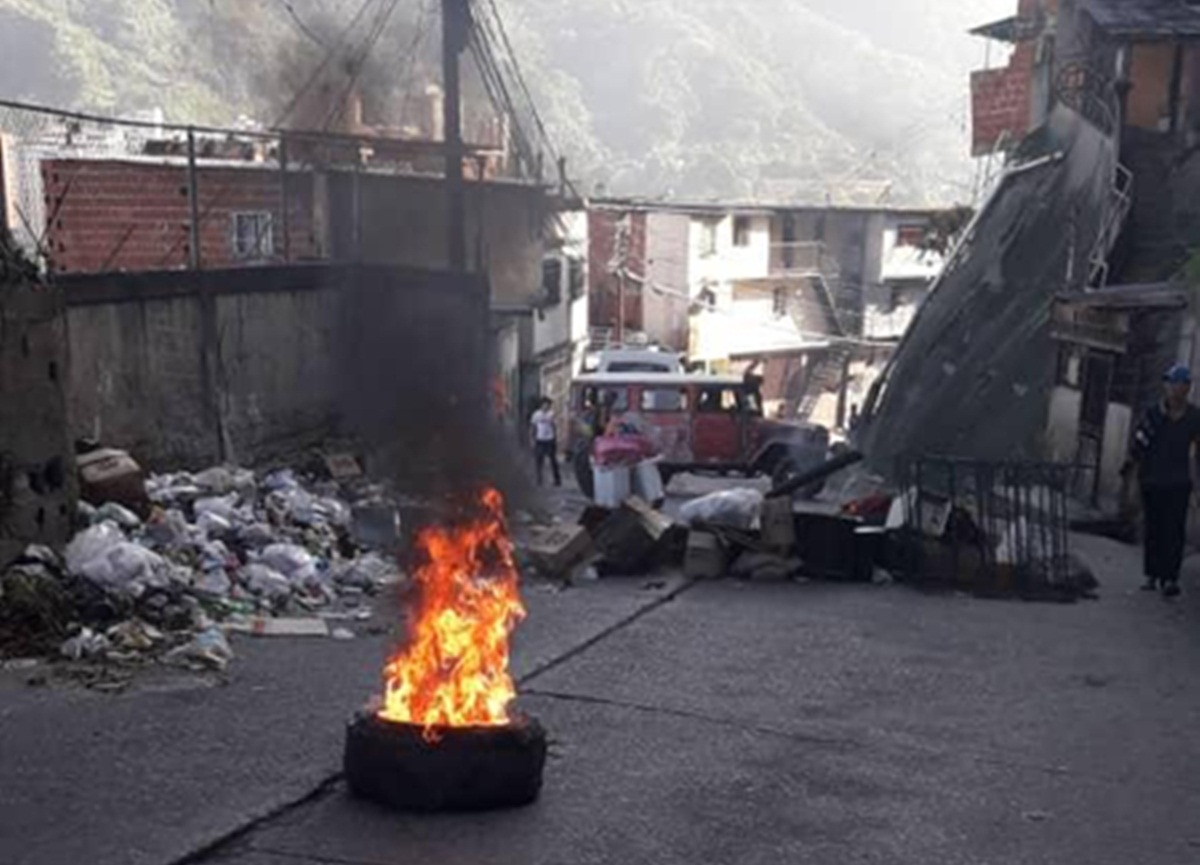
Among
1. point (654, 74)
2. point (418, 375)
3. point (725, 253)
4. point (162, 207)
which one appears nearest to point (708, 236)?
point (725, 253)

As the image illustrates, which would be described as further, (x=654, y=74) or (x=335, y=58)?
(x=654, y=74)

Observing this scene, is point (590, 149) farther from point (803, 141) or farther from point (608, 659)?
point (608, 659)

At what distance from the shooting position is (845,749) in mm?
6906

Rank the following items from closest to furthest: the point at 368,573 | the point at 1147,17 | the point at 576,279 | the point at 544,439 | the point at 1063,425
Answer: the point at 368,573, the point at 1063,425, the point at 1147,17, the point at 544,439, the point at 576,279

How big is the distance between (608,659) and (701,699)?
3.49ft

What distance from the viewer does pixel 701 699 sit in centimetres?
775

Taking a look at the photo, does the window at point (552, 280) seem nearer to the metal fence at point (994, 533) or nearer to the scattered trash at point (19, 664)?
the metal fence at point (994, 533)

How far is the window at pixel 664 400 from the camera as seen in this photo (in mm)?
21375

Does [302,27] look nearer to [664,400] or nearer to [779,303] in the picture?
[664,400]

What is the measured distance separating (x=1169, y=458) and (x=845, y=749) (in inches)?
188

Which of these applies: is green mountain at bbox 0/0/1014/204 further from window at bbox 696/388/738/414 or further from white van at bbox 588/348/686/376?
window at bbox 696/388/738/414

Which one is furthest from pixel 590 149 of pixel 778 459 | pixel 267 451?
pixel 267 451

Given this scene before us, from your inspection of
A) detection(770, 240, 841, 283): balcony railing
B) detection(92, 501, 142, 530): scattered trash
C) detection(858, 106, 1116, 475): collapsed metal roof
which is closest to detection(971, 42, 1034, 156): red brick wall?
detection(858, 106, 1116, 475): collapsed metal roof

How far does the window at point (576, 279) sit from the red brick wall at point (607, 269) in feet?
10.2
